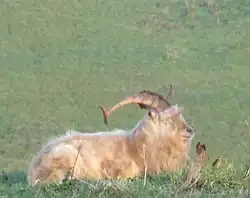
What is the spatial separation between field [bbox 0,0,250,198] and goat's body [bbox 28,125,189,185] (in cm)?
630

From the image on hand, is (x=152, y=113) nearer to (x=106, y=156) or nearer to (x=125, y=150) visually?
(x=125, y=150)

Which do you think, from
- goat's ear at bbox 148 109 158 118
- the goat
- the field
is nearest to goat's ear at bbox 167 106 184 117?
the goat

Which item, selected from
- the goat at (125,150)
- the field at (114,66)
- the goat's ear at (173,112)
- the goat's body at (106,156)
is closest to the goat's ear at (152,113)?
the goat at (125,150)

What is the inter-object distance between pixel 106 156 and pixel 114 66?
19.0m

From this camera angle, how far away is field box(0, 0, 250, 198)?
2270cm

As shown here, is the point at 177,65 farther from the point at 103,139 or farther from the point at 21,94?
the point at 103,139

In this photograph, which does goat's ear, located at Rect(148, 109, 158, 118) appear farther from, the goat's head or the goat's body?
the goat's body

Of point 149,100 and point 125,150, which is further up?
point 149,100

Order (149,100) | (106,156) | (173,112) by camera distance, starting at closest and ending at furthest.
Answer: (106,156) → (149,100) → (173,112)

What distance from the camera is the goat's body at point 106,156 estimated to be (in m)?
9.44

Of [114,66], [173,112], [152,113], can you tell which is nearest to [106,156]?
[152,113]

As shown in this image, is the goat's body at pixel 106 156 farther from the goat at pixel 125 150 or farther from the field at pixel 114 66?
the field at pixel 114 66

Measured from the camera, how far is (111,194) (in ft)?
19.8

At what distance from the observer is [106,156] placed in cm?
1001
